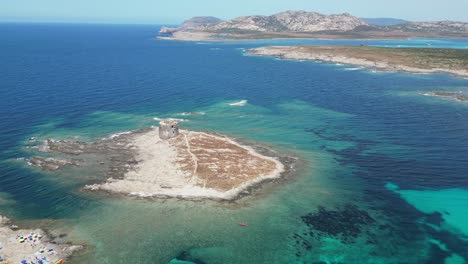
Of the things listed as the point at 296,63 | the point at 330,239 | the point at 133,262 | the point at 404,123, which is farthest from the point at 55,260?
the point at 296,63

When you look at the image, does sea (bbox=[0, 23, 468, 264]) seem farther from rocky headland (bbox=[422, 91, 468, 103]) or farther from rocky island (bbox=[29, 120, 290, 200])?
rocky headland (bbox=[422, 91, 468, 103])

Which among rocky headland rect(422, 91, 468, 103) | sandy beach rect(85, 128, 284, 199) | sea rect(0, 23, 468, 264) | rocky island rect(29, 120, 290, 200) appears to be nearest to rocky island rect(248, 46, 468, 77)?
sea rect(0, 23, 468, 264)

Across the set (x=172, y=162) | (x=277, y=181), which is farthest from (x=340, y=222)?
(x=172, y=162)

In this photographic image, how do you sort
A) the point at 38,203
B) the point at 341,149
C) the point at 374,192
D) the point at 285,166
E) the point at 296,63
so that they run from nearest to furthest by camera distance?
the point at 38,203 < the point at 374,192 < the point at 285,166 < the point at 341,149 < the point at 296,63

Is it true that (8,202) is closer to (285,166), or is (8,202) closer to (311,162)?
(285,166)

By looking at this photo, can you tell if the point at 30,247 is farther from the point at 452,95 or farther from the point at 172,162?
the point at 452,95

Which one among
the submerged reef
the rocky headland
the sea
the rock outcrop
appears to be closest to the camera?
the sea

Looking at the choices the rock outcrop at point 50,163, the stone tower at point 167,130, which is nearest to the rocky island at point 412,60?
the stone tower at point 167,130
